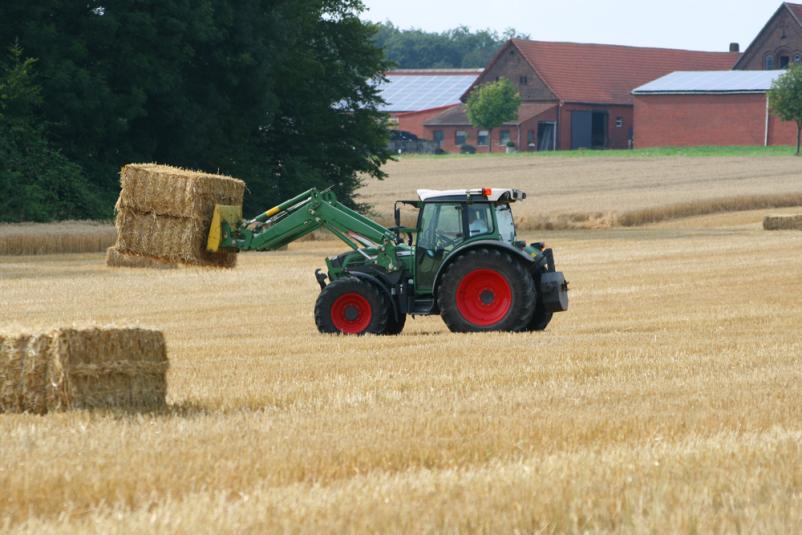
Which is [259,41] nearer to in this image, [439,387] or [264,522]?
[439,387]

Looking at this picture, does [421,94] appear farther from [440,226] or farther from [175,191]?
[440,226]

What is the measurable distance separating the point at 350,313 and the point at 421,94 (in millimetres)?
111361

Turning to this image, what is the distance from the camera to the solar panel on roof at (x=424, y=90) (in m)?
123

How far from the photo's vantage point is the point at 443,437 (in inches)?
343

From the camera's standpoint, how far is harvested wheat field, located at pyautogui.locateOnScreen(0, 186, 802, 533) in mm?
6500

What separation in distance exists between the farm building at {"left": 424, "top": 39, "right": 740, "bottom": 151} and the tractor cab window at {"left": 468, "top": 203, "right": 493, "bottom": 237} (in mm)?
90380

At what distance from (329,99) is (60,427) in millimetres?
35297

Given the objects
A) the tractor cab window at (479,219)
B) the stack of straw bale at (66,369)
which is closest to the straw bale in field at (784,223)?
the tractor cab window at (479,219)

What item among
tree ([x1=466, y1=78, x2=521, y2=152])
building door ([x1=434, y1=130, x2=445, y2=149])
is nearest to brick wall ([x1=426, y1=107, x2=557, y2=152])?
building door ([x1=434, y1=130, x2=445, y2=149])

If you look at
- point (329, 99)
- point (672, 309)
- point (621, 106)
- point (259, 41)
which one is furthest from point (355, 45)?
point (621, 106)

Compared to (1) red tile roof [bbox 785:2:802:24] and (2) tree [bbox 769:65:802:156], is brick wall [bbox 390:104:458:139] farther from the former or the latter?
(2) tree [bbox 769:65:802:156]

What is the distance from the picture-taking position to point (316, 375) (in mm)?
12242

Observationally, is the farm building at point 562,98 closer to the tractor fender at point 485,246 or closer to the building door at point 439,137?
the building door at point 439,137

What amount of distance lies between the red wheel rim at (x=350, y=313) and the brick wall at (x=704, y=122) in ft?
268
